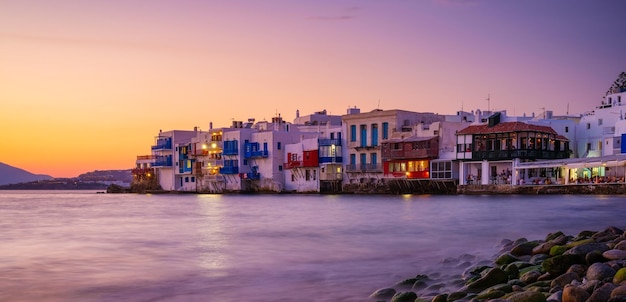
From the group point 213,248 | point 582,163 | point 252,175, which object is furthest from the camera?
point 252,175

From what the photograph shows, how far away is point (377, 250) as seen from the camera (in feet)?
62.3

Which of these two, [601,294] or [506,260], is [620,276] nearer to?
[601,294]

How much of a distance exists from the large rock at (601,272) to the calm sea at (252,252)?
4013 millimetres

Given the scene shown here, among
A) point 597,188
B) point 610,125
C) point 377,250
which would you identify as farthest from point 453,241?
point 610,125

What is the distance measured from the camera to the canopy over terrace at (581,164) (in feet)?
157

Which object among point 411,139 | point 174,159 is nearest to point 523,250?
point 411,139

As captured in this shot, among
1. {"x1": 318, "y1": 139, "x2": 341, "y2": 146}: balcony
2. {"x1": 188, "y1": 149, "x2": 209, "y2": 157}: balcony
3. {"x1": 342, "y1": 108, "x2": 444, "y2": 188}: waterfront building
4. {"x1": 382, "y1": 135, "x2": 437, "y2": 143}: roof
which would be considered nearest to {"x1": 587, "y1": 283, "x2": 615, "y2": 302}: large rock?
{"x1": 382, "y1": 135, "x2": 437, "y2": 143}: roof

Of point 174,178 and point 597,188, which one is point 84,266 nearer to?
point 597,188

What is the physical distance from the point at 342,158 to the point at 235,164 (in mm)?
16749

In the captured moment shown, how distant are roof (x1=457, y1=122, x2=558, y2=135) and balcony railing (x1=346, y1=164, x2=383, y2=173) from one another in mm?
11267

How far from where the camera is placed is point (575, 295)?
7234mm

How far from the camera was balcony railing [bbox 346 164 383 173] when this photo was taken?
6852 centimetres

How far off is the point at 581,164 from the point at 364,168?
24915mm

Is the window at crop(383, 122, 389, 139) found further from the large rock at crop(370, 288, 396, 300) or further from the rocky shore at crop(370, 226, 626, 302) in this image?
the large rock at crop(370, 288, 396, 300)
